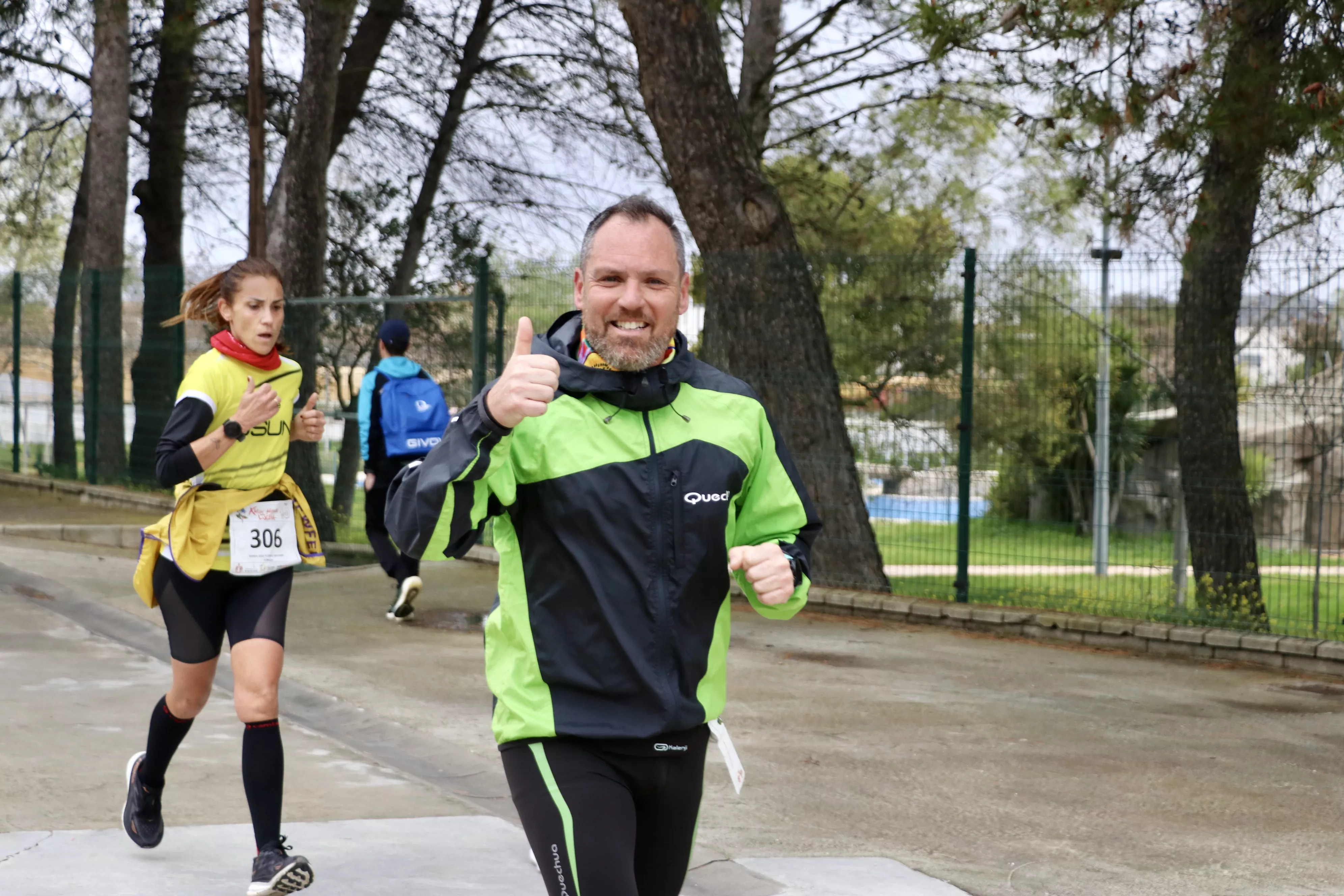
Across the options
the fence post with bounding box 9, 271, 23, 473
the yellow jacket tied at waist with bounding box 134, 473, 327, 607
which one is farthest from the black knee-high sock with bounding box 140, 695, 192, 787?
the fence post with bounding box 9, 271, 23, 473

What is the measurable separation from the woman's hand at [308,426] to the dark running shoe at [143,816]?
116cm

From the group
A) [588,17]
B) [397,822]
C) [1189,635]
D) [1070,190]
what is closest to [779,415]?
[1070,190]

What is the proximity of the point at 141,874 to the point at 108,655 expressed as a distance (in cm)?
379

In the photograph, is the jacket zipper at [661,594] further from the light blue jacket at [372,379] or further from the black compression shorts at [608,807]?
the light blue jacket at [372,379]

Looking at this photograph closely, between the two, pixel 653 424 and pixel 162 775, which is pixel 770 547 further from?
pixel 162 775

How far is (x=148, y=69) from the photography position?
68.1ft

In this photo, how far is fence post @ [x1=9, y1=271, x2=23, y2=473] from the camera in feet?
61.3

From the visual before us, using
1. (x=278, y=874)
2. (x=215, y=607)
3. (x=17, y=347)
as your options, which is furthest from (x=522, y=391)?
(x=17, y=347)

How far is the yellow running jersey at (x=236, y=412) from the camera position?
15.1 feet

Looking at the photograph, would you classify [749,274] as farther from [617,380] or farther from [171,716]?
[617,380]

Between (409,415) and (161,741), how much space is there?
185 inches

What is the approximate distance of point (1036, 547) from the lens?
Answer: 30.7 feet

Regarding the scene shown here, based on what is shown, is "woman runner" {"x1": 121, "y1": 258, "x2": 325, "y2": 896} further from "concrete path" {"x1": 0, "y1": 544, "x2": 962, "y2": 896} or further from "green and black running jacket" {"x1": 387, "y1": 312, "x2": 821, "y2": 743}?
"green and black running jacket" {"x1": 387, "y1": 312, "x2": 821, "y2": 743}

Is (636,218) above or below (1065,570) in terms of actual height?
above
